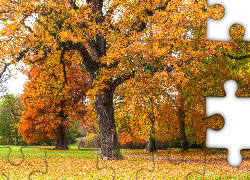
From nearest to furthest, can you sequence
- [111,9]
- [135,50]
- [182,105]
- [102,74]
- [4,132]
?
[135,50]
[102,74]
[111,9]
[182,105]
[4,132]

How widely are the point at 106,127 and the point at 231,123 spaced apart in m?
12.6

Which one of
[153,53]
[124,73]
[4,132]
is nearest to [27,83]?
[4,132]

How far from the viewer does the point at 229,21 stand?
17.2ft

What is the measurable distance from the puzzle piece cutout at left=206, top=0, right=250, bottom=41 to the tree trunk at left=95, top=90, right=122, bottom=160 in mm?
11952

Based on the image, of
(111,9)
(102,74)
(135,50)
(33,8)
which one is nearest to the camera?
(135,50)

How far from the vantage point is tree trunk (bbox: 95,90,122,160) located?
1659 centimetres

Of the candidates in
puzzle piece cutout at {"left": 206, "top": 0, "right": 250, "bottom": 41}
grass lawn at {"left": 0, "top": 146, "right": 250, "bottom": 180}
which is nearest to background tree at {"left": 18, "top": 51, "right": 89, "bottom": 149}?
grass lawn at {"left": 0, "top": 146, "right": 250, "bottom": 180}

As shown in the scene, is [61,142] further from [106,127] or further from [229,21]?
[229,21]

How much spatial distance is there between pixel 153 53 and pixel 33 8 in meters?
6.91

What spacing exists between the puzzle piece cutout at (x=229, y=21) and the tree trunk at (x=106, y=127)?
11952 mm

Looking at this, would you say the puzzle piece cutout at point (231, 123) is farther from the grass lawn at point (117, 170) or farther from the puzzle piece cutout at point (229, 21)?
the grass lawn at point (117, 170)

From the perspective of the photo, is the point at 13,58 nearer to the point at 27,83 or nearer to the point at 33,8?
the point at 33,8

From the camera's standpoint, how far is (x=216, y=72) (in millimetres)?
17734

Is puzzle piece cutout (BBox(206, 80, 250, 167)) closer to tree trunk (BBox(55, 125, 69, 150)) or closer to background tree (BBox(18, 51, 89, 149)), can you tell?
background tree (BBox(18, 51, 89, 149))
